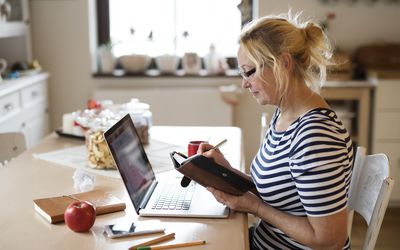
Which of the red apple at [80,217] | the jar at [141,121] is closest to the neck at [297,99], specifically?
the red apple at [80,217]

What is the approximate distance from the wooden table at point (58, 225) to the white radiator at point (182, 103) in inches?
61.5

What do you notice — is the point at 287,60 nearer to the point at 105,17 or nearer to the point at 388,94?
the point at 388,94

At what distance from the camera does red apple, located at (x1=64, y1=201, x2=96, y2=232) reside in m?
1.27

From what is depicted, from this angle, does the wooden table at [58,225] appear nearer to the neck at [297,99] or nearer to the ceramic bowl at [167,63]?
the neck at [297,99]

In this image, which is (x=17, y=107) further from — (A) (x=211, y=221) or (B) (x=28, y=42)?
(A) (x=211, y=221)

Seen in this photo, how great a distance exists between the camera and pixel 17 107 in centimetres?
303

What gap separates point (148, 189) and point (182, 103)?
6.50ft

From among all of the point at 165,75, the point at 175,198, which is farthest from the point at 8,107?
the point at 175,198

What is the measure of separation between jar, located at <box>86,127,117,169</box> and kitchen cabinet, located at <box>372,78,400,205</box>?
200 cm

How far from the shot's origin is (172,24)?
371 cm

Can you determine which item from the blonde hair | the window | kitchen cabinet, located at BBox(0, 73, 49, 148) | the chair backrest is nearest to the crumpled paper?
the blonde hair

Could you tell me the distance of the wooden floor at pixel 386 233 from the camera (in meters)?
2.77

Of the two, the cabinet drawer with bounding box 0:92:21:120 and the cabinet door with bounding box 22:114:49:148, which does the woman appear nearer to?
the cabinet drawer with bounding box 0:92:21:120

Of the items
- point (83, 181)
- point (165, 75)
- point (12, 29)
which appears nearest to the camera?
point (83, 181)
